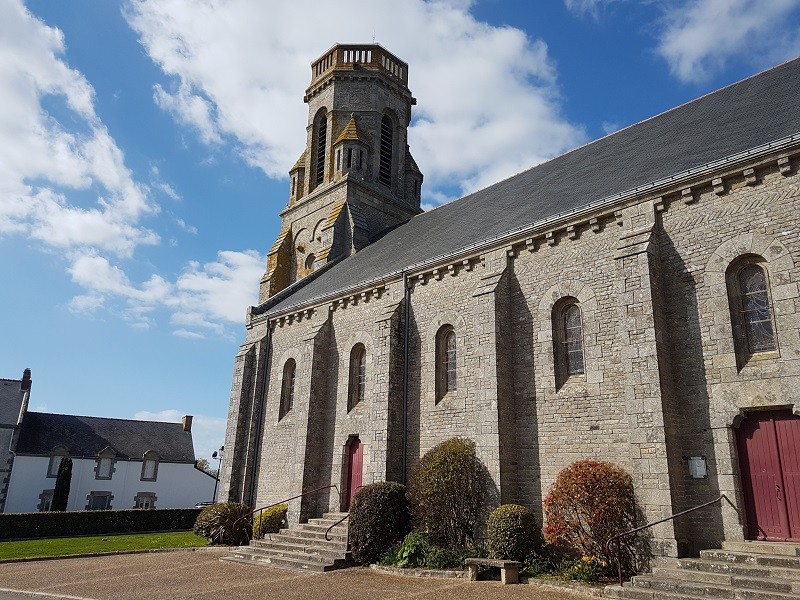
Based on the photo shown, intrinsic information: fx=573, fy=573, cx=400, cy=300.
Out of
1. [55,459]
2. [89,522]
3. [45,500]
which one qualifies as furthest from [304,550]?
[55,459]

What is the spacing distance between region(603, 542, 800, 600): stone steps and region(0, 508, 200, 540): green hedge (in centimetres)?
2428

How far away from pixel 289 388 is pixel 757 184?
1654 centimetres

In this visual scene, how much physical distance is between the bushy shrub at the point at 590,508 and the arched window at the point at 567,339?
2221 mm

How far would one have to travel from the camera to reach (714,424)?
420 inches

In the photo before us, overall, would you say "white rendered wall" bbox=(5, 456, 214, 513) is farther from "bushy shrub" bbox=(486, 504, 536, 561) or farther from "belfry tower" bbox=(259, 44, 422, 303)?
"bushy shrub" bbox=(486, 504, 536, 561)

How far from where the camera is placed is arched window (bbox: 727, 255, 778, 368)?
34.8ft

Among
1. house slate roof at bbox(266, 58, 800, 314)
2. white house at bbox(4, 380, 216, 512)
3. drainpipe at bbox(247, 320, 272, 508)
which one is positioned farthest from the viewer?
white house at bbox(4, 380, 216, 512)

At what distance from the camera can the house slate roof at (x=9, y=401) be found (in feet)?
111

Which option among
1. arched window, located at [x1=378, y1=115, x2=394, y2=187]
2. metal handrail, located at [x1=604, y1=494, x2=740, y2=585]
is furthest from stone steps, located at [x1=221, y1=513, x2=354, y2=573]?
arched window, located at [x1=378, y1=115, x2=394, y2=187]

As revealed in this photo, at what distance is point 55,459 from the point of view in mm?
34625

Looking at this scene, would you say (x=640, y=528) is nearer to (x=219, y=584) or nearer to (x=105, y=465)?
(x=219, y=584)

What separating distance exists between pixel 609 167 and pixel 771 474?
8984 mm

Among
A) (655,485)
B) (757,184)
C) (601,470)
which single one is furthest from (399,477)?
(757,184)

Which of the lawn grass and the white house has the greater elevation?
the white house
